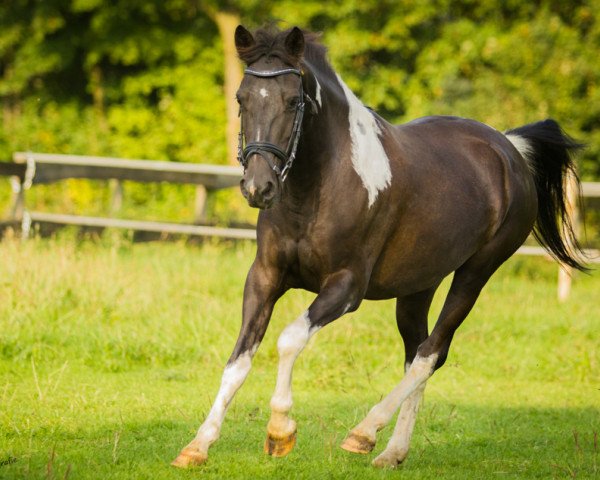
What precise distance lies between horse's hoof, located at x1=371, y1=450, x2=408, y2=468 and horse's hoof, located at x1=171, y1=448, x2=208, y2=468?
3.60 ft

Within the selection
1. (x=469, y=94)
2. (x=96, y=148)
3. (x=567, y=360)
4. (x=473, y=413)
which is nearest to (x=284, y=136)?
(x=473, y=413)

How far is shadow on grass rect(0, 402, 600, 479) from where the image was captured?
4.93 meters

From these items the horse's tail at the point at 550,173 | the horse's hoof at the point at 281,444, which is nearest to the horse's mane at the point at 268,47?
the horse's hoof at the point at 281,444

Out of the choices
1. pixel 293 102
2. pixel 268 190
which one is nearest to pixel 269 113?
pixel 293 102

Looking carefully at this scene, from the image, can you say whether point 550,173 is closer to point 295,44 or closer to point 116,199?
point 295,44

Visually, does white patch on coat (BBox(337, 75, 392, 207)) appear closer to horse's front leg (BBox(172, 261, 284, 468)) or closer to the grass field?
horse's front leg (BBox(172, 261, 284, 468))

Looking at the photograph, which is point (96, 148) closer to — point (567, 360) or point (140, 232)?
point (140, 232)

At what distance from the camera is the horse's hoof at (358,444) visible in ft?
17.2

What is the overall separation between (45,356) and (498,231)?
376cm

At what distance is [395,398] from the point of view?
5512mm

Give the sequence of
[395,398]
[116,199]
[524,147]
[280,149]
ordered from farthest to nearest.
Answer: [116,199], [524,147], [395,398], [280,149]

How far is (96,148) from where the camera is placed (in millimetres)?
24016

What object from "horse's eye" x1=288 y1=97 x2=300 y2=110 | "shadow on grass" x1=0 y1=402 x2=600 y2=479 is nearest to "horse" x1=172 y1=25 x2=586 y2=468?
"horse's eye" x1=288 y1=97 x2=300 y2=110

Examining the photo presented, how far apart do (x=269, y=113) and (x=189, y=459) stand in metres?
1.72
